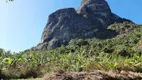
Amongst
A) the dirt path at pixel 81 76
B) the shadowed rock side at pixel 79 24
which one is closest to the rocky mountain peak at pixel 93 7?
the shadowed rock side at pixel 79 24

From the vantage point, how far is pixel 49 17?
471ft

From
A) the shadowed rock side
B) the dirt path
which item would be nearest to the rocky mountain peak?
the shadowed rock side

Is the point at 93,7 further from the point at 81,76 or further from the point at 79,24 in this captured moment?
the point at 81,76

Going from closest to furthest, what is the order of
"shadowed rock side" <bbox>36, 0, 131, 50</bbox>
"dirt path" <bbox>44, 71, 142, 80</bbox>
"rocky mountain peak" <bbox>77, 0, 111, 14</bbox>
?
"dirt path" <bbox>44, 71, 142, 80</bbox> < "shadowed rock side" <bbox>36, 0, 131, 50</bbox> < "rocky mountain peak" <bbox>77, 0, 111, 14</bbox>

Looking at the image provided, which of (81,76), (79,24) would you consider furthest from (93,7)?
(81,76)

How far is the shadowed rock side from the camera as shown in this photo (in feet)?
400

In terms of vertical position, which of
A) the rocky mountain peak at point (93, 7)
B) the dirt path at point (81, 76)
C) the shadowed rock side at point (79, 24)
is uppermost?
the rocky mountain peak at point (93, 7)

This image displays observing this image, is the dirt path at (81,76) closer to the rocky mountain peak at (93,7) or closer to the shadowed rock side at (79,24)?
the shadowed rock side at (79,24)

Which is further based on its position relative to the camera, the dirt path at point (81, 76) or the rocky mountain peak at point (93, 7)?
the rocky mountain peak at point (93, 7)

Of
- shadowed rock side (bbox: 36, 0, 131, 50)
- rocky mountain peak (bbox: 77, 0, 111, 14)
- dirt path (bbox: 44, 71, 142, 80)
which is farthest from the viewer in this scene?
rocky mountain peak (bbox: 77, 0, 111, 14)

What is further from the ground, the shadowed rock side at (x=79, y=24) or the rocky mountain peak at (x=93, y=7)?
the rocky mountain peak at (x=93, y=7)

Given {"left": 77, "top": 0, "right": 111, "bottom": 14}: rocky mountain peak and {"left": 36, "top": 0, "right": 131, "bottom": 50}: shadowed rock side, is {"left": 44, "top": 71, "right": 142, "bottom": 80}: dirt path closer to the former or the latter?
{"left": 36, "top": 0, "right": 131, "bottom": 50}: shadowed rock side

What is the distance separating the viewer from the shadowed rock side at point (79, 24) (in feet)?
400

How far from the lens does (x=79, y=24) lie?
13250 cm
